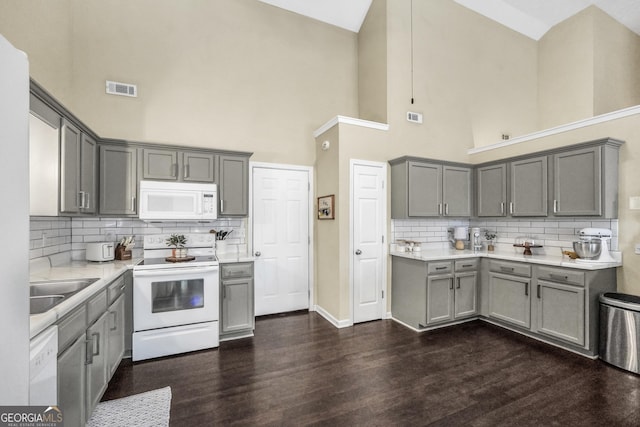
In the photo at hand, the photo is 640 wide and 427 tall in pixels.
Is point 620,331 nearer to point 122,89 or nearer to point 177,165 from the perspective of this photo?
point 177,165

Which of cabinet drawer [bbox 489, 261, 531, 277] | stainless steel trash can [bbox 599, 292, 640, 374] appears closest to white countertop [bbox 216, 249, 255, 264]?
cabinet drawer [bbox 489, 261, 531, 277]

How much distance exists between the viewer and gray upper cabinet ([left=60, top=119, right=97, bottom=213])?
8.16 ft

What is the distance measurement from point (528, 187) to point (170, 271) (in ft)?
14.7

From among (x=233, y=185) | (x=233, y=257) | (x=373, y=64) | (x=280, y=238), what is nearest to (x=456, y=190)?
(x=373, y=64)

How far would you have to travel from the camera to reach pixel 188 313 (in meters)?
3.16

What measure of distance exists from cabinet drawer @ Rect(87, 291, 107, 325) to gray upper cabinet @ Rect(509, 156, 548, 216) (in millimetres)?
4741

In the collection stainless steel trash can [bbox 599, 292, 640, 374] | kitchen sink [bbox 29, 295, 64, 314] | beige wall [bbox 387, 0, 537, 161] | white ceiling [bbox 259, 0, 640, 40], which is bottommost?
stainless steel trash can [bbox 599, 292, 640, 374]

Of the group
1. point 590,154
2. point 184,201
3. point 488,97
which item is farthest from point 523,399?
point 488,97

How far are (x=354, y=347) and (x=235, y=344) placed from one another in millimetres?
1337

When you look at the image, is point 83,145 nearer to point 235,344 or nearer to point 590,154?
point 235,344

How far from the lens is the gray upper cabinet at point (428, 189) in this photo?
4.12m

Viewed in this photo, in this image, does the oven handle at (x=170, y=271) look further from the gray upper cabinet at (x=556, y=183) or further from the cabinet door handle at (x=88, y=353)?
the gray upper cabinet at (x=556, y=183)

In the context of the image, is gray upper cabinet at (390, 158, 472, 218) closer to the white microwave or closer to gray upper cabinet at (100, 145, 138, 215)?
the white microwave

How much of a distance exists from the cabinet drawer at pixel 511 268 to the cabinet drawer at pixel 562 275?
0.45 ft
